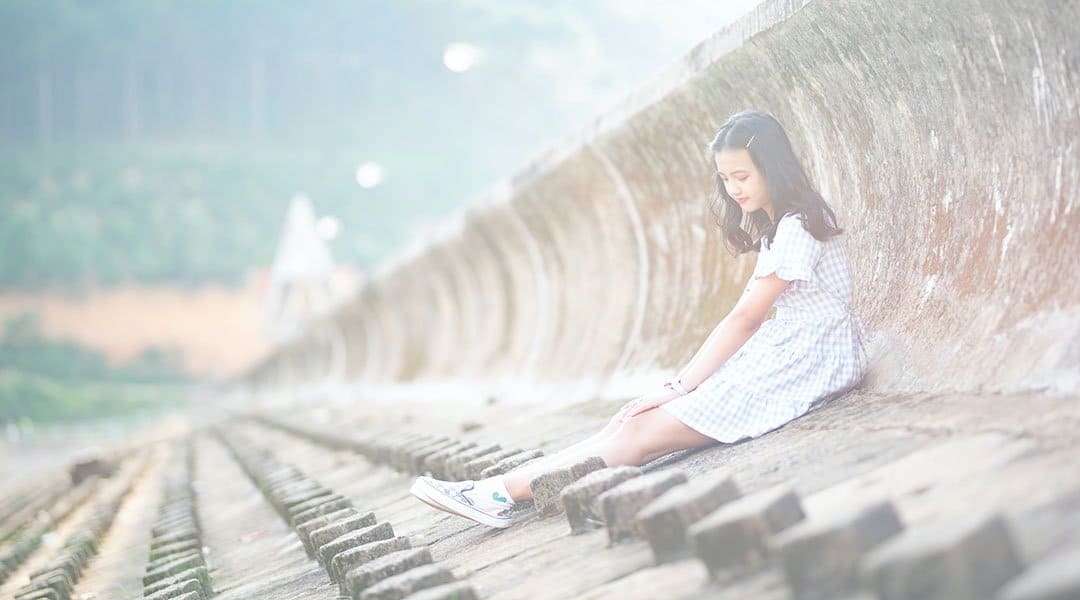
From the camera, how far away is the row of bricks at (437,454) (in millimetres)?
4749

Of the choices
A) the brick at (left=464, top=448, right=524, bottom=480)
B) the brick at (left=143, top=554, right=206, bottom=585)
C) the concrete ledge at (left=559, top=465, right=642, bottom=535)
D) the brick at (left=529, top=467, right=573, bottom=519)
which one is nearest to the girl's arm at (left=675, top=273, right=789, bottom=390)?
the brick at (left=529, top=467, right=573, bottom=519)

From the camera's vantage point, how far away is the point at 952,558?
70.2 inches

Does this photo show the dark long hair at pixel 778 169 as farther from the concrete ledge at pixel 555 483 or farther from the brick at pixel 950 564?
the brick at pixel 950 564

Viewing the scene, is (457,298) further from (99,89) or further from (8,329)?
(99,89)

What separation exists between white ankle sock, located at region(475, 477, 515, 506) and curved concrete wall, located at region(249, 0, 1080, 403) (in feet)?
4.11

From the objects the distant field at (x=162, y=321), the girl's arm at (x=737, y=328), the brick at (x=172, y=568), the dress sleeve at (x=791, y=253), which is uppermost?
the distant field at (x=162, y=321)

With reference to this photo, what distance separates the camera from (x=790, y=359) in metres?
4.18

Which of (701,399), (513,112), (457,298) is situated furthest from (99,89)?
(701,399)

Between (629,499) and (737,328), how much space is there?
51.2 inches

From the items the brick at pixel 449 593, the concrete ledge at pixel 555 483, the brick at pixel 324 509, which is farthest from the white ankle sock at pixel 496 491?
the brick at pixel 449 593

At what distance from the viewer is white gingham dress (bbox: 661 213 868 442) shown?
165 inches

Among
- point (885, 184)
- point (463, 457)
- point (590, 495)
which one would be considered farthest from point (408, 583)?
point (463, 457)

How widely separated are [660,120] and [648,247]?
48.3 inches

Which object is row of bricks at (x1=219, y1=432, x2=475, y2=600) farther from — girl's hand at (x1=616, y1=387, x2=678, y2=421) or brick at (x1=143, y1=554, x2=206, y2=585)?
girl's hand at (x1=616, y1=387, x2=678, y2=421)
